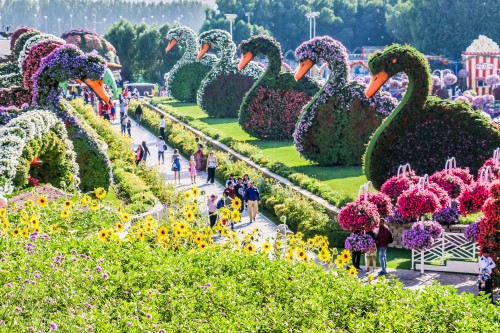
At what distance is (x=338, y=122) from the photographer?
94.6 ft

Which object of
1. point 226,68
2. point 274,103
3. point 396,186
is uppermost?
point 226,68

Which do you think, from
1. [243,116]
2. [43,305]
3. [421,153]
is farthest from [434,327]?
[243,116]

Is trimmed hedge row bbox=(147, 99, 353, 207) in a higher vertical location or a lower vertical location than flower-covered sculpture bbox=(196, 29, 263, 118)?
lower

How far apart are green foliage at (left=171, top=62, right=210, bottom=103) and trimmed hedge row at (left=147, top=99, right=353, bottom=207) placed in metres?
10.5

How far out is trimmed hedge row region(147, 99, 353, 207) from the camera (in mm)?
23203

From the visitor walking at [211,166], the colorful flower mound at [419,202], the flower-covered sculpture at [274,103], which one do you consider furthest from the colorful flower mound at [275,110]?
the colorful flower mound at [419,202]

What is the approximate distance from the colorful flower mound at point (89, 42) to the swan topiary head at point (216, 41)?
12.9m

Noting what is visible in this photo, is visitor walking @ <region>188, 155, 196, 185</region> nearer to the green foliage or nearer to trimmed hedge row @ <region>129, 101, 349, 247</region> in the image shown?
trimmed hedge row @ <region>129, 101, 349, 247</region>

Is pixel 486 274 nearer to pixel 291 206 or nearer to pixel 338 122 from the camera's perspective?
pixel 291 206

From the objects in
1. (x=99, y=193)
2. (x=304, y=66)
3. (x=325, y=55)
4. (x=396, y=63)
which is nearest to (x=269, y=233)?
(x=396, y=63)

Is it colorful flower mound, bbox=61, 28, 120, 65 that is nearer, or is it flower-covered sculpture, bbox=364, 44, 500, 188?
flower-covered sculpture, bbox=364, 44, 500, 188

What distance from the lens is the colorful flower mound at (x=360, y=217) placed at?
18.2 m

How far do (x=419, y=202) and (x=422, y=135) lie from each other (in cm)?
522

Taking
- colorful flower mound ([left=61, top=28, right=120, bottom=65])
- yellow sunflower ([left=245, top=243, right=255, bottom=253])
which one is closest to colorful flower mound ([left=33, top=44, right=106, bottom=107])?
yellow sunflower ([left=245, top=243, right=255, bottom=253])
